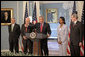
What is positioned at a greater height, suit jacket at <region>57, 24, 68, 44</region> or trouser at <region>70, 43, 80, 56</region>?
suit jacket at <region>57, 24, 68, 44</region>

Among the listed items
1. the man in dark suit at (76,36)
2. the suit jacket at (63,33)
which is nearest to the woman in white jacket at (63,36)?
the suit jacket at (63,33)

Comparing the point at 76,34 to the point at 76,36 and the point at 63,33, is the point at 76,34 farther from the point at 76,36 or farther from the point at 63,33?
the point at 63,33

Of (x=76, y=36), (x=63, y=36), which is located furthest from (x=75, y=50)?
(x=63, y=36)

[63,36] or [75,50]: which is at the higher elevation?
[63,36]

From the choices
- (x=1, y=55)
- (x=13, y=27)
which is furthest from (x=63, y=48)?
(x=1, y=55)

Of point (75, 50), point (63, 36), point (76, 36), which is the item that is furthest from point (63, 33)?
point (75, 50)

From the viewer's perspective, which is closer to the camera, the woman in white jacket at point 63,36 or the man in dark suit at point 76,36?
the man in dark suit at point 76,36

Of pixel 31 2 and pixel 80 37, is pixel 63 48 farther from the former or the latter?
pixel 31 2

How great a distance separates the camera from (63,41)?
4.96 meters

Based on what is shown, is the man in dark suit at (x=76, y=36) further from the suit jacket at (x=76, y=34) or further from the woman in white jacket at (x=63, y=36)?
the woman in white jacket at (x=63, y=36)

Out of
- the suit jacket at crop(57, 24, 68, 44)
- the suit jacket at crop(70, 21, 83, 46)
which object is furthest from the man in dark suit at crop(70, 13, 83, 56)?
the suit jacket at crop(57, 24, 68, 44)

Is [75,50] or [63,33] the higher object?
[63,33]

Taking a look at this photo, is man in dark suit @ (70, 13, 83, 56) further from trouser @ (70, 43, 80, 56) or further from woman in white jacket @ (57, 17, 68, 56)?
woman in white jacket @ (57, 17, 68, 56)

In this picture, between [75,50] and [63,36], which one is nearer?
[75,50]
